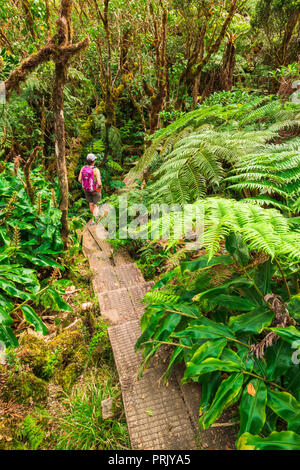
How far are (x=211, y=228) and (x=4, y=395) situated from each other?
83.4 inches

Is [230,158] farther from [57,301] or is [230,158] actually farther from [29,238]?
[29,238]

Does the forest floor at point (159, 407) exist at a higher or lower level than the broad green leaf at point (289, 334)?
lower

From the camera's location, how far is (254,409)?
48.4 inches

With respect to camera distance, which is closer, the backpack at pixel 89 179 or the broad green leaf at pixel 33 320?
the broad green leaf at pixel 33 320

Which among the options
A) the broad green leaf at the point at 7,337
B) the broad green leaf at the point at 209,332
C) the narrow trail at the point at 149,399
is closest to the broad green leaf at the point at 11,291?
the broad green leaf at the point at 7,337

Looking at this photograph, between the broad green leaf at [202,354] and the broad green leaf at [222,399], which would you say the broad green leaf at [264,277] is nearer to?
the broad green leaf at [202,354]

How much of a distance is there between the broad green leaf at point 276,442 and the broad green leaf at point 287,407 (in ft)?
0.23

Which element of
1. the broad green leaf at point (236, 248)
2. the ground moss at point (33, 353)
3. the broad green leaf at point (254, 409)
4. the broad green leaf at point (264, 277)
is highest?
the broad green leaf at point (236, 248)

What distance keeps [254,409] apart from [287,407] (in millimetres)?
143

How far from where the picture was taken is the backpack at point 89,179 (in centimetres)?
501

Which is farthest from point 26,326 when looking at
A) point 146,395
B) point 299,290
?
point 299,290

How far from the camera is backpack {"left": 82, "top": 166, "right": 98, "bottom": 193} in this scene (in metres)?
5.01

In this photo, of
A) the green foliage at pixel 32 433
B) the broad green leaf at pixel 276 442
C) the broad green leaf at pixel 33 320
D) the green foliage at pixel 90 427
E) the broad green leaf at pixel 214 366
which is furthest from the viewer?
the broad green leaf at pixel 33 320

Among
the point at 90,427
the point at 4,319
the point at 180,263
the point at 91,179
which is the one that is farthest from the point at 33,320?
the point at 91,179
